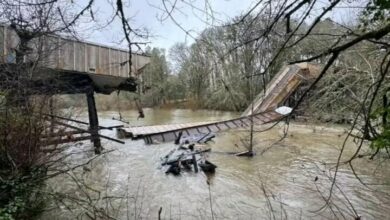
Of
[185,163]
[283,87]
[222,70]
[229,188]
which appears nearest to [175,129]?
[185,163]

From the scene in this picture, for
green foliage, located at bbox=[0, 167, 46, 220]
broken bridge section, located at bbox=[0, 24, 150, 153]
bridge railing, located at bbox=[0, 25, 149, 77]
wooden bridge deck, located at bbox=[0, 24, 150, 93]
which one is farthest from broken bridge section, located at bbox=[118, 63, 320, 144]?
green foliage, located at bbox=[0, 167, 46, 220]

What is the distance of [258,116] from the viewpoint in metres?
22.2

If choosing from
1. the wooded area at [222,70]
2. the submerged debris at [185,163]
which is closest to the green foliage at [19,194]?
the wooded area at [222,70]

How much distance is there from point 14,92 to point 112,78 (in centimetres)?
629

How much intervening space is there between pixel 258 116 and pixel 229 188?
13.1 metres

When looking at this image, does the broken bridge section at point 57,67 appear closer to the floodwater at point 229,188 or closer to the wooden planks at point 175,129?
the floodwater at point 229,188

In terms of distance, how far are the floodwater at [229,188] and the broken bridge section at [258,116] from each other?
97.3 inches

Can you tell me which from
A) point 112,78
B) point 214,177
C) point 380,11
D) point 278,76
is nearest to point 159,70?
point 278,76

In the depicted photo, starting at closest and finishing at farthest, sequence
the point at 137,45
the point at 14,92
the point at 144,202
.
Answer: the point at 137,45
the point at 14,92
the point at 144,202

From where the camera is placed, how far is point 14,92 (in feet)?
21.8

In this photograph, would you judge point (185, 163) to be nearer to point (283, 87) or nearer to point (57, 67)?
point (57, 67)

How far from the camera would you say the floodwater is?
725 centimetres

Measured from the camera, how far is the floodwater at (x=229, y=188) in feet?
23.8

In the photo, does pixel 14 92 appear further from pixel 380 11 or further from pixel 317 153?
pixel 317 153
